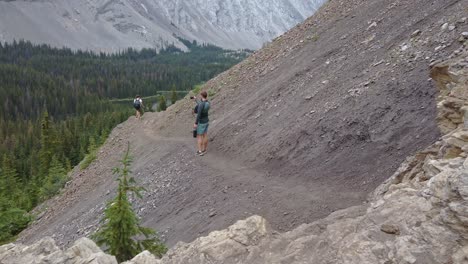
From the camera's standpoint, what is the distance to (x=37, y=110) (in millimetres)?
141750

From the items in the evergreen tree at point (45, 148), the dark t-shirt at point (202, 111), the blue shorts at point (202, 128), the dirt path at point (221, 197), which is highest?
the evergreen tree at point (45, 148)

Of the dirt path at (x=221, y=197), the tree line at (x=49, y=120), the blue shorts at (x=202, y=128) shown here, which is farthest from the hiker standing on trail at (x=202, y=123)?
the tree line at (x=49, y=120)

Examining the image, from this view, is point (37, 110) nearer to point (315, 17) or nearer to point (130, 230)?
point (315, 17)

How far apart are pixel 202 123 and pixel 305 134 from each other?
4.55 metres

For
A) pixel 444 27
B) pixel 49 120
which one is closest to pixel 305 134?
pixel 444 27

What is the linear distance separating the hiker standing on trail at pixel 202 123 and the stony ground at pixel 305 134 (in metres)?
0.43

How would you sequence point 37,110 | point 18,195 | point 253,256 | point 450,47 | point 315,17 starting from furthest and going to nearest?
point 37,110 < point 18,195 < point 315,17 < point 450,47 < point 253,256

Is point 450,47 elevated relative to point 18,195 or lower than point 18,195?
lower

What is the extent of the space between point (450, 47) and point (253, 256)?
9.60m

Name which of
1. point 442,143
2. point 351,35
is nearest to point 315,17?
point 351,35

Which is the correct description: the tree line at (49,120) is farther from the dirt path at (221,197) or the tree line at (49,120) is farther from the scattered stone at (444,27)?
the scattered stone at (444,27)

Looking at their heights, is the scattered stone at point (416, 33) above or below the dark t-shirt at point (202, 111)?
below

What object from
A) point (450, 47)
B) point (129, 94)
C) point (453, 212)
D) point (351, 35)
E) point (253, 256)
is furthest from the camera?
point (129, 94)

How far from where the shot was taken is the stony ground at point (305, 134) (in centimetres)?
1168
